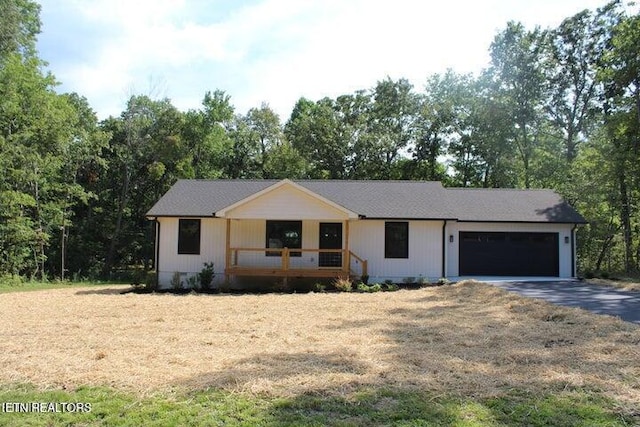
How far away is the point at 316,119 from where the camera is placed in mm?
35656

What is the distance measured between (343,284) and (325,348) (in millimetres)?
9505

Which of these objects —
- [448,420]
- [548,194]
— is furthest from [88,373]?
[548,194]

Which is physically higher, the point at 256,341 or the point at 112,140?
the point at 112,140

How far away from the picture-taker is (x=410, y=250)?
726 inches

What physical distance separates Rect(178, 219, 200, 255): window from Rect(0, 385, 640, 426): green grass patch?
13.4 metres

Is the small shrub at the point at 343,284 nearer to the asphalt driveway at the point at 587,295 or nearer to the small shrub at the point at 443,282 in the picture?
the small shrub at the point at 443,282

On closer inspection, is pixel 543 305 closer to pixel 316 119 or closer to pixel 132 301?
pixel 132 301

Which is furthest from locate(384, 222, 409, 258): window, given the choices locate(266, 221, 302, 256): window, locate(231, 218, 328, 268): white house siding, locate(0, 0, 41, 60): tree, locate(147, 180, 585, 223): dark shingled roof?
locate(0, 0, 41, 60): tree

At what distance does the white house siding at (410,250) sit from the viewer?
60.3 feet

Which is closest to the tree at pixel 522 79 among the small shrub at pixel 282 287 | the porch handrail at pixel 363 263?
the porch handrail at pixel 363 263

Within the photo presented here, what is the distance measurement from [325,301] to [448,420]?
9.80 m

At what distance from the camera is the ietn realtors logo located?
448cm

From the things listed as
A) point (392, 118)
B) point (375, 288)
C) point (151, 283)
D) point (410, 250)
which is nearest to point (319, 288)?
point (375, 288)

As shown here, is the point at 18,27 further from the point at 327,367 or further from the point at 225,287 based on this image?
the point at 327,367
